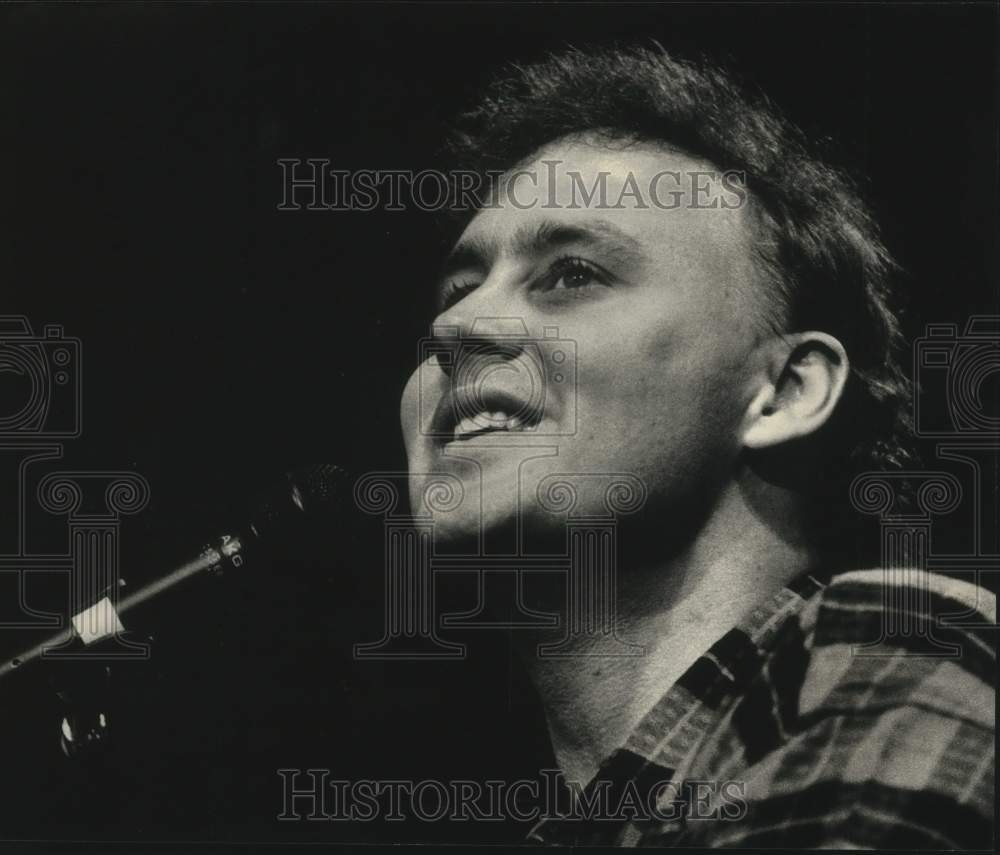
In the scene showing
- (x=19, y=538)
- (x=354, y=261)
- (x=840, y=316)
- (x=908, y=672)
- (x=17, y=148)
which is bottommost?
(x=908, y=672)

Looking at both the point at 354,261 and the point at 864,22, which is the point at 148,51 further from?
the point at 864,22

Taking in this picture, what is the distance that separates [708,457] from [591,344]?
369 millimetres

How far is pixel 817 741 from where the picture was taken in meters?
2.87

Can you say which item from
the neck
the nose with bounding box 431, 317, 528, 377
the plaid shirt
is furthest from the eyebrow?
the plaid shirt

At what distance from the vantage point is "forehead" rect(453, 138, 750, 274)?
298cm

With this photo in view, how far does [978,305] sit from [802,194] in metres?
0.55

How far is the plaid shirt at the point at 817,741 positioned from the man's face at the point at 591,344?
39 centimetres

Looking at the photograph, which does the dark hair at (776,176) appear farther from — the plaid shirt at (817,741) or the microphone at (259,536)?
the microphone at (259,536)

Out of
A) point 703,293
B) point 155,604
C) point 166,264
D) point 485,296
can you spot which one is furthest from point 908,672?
point 166,264

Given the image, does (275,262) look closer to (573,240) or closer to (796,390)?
(573,240)

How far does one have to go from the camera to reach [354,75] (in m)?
3.34

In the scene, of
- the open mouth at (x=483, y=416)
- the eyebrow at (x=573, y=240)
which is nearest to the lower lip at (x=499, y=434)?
the open mouth at (x=483, y=416)

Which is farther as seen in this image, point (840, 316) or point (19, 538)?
point (19, 538)

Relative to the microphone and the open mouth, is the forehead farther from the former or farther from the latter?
the microphone
